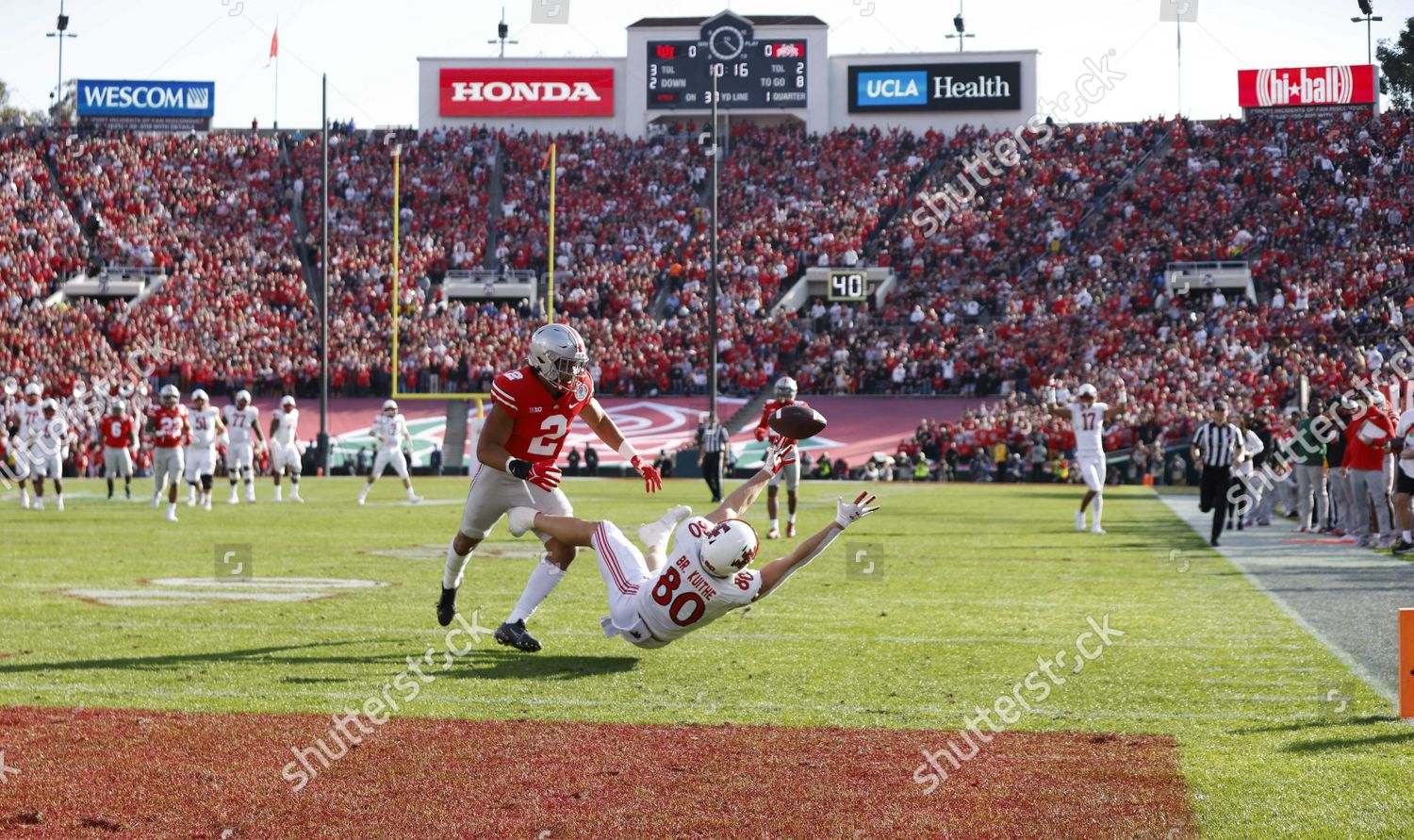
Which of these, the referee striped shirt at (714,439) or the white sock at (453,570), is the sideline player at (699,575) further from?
the referee striped shirt at (714,439)

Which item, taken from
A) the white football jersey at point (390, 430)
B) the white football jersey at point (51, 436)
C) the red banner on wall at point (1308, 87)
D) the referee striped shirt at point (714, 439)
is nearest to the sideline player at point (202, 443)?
the white football jersey at point (51, 436)

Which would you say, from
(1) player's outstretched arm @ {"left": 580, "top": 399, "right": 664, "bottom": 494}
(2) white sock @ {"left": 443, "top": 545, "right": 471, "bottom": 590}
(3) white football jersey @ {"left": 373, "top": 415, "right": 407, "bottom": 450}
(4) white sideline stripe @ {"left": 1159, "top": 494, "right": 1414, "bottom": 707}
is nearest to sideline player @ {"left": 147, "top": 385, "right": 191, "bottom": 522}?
(3) white football jersey @ {"left": 373, "top": 415, "right": 407, "bottom": 450}

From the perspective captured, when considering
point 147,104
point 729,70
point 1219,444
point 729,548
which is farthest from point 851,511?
point 147,104

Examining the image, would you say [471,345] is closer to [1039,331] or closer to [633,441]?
[633,441]

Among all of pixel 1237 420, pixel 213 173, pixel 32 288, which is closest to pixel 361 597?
pixel 1237 420

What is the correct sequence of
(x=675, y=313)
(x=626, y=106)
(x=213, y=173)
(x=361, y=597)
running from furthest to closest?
(x=626, y=106) → (x=213, y=173) → (x=675, y=313) → (x=361, y=597)

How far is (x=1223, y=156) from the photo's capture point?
4097 cm

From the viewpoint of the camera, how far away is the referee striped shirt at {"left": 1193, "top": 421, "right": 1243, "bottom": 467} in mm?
15680

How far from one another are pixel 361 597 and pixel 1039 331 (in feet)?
92.1

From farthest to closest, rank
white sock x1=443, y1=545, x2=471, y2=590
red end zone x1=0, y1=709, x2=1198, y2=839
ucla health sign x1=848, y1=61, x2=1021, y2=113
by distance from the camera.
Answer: ucla health sign x1=848, y1=61, x2=1021, y2=113, white sock x1=443, y1=545, x2=471, y2=590, red end zone x1=0, y1=709, x2=1198, y2=839

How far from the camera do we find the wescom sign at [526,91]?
157 feet

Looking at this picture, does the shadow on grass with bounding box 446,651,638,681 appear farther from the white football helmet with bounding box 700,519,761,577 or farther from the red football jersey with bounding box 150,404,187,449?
the red football jersey with bounding box 150,404,187,449

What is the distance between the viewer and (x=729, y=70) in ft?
153

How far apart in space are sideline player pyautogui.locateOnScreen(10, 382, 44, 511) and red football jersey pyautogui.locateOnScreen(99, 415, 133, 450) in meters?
0.97
